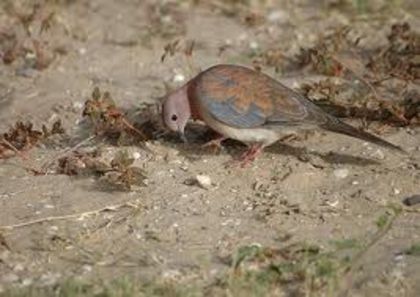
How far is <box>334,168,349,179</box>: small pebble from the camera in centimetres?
558

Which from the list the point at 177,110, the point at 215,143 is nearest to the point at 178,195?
the point at 215,143

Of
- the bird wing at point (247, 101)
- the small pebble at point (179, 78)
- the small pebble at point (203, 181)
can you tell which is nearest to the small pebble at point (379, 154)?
the bird wing at point (247, 101)

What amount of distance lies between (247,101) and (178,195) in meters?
0.75

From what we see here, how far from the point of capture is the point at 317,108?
5.77 m

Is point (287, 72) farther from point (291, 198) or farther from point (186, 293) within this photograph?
point (186, 293)

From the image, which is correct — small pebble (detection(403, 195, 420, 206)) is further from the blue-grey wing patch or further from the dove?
the blue-grey wing patch

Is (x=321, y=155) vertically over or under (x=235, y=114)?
under

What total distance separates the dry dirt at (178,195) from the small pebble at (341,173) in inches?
0.6

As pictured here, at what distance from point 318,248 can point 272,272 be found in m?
0.31

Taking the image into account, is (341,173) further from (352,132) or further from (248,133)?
(248,133)

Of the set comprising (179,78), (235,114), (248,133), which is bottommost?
(179,78)

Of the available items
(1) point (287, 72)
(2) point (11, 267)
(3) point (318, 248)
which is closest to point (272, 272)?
(3) point (318, 248)

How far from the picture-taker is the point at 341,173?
560 centimetres

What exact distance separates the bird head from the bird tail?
89 centimetres
